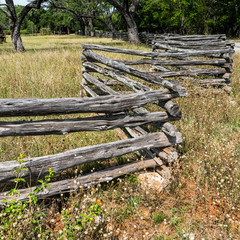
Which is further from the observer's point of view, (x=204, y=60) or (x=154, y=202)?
(x=204, y=60)

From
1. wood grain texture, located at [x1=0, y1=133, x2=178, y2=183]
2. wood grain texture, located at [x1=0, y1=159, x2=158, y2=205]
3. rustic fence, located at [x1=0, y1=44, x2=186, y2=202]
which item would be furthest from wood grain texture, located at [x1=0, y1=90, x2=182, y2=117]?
wood grain texture, located at [x1=0, y1=159, x2=158, y2=205]

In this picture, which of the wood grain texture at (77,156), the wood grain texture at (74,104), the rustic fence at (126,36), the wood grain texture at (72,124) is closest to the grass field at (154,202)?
the wood grain texture at (77,156)

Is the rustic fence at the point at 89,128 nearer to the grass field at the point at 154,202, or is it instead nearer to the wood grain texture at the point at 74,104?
the wood grain texture at the point at 74,104

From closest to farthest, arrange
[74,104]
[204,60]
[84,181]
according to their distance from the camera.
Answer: [74,104] → [84,181] → [204,60]

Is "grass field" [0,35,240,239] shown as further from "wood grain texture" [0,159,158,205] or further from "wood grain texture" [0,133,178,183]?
"wood grain texture" [0,133,178,183]

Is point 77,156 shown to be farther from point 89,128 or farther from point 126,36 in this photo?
point 126,36

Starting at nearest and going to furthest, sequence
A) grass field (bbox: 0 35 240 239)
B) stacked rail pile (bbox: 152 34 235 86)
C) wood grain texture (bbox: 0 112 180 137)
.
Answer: grass field (bbox: 0 35 240 239)
wood grain texture (bbox: 0 112 180 137)
stacked rail pile (bbox: 152 34 235 86)

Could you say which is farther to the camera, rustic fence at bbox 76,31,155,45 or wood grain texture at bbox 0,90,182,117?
rustic fence at bbox 76,31,155,45

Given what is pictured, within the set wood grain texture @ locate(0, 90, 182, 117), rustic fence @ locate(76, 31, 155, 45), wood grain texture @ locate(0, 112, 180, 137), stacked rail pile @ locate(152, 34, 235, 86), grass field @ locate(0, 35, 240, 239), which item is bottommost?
grass field @ locate(0, 35, 240, 239)

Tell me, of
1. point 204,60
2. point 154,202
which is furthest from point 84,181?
point 204,60

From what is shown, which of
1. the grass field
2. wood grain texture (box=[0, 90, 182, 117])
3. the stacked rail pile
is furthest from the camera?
the stacked rail pile

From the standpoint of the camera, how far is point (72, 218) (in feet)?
6.73

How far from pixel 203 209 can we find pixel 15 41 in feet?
49.6

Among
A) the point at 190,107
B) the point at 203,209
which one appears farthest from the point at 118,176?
the point at 190,107
